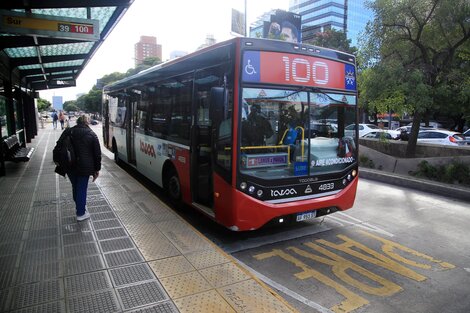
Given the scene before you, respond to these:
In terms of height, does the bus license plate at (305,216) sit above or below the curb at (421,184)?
above

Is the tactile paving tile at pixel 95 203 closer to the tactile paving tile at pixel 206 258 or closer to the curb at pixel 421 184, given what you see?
the tactile paving tile at pixel 206 258

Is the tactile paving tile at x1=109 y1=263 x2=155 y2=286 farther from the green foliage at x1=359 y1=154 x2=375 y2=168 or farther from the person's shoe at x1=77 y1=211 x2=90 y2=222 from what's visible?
the green foliage at x1=359 y1=154 x2=375 y2=168

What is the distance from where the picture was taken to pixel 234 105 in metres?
4.71

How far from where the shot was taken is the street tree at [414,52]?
1018 centimetres

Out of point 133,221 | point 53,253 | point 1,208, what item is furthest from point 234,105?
point 1,208

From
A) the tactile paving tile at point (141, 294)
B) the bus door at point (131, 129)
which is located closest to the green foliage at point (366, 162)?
the bus door at point (131, 129)

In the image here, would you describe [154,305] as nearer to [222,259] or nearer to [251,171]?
[222,259]

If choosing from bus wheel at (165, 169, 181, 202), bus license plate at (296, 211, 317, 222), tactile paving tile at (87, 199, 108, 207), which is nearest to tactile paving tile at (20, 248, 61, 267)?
tactile paving tile at (87, 199, 108, 207)

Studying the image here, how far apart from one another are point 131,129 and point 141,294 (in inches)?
283

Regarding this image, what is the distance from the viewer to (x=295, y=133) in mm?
5355

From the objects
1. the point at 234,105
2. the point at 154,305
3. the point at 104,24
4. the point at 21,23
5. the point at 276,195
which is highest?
the point at 104,24

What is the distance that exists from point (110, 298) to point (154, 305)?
1.51 ft

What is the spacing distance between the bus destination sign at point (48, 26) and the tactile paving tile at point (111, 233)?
4966 mm

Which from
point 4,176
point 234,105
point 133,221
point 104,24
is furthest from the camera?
point 104,24
